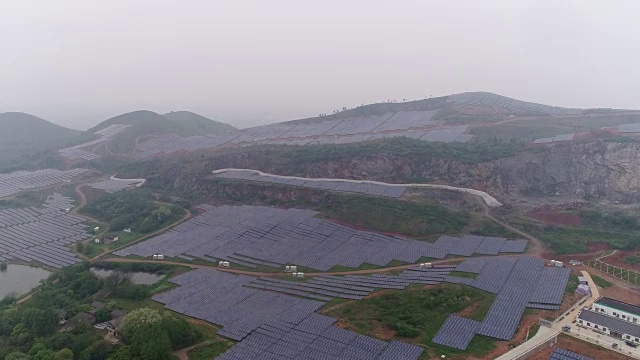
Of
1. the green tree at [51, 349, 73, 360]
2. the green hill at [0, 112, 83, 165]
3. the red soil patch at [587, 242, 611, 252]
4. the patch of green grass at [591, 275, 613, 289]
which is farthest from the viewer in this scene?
the green hill at [0, 112, 83, 165]

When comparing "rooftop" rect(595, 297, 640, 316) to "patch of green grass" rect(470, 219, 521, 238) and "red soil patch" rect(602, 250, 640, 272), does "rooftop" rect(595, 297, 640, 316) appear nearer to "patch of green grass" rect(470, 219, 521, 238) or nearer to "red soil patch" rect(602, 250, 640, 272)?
"red soil patch" rect(602, 250, 640, 272)

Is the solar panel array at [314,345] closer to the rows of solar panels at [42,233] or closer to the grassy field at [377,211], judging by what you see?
the grassy field at [377,211]

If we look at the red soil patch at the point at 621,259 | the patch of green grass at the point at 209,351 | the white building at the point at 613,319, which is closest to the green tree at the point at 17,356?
the patch of green grass at the point at 209,351

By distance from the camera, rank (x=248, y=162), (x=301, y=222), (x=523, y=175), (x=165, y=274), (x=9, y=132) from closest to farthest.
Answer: (x=165, y=274) < (x=301, y=222) < (x=523, y=175) < (x=248, y=162) < (x=9, y=132)

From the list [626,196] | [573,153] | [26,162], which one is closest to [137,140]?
[26,162]

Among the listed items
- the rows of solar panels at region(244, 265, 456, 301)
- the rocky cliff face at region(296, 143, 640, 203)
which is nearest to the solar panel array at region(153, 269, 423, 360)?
the rows of solar panels at region(244, 265, 456, 301)

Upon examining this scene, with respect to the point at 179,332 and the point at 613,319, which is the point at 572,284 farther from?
the point at 179,332

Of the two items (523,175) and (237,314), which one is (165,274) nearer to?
(237,314)
